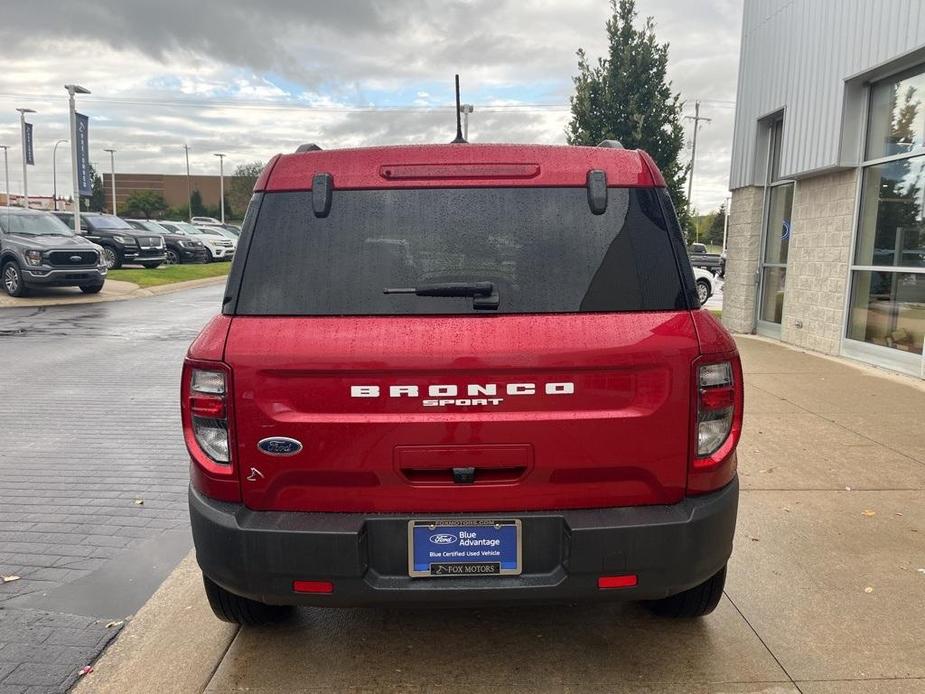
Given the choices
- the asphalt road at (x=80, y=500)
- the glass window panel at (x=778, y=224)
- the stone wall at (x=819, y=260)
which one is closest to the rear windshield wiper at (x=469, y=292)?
the asphalt road at (x=80, y=500)

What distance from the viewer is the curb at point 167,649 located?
2711 millimetres

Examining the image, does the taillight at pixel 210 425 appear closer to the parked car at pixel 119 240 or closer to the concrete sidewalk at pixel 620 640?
the concrete sidewalk at pixel 620 640

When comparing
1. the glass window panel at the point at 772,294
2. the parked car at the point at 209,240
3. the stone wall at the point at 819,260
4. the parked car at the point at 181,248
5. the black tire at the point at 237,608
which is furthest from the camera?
the parked car at the point at 209,240

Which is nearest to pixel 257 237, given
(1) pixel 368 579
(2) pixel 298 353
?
(2) pixel 298 353

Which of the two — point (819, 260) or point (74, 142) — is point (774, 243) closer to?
point (819, 260)

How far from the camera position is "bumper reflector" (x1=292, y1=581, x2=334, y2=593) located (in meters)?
2.38

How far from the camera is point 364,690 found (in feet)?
8.75

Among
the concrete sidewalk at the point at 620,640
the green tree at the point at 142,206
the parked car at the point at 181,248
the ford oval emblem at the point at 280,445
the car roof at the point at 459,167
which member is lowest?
the concrete sidewalk at the point at 620,640

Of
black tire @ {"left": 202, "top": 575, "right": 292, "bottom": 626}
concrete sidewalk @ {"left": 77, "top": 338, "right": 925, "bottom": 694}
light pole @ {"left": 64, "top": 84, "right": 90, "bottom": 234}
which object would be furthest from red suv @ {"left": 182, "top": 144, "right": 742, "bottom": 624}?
Result: light pole @ {"left": 64, "top": 84, "right": 90, "bottom": 234}

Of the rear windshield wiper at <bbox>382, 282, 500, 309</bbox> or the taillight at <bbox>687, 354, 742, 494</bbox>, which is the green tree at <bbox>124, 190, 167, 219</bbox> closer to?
the rear windshield wiper at <bbox>382, 282, 500, 309</bbox>

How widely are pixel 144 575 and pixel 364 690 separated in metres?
1.54

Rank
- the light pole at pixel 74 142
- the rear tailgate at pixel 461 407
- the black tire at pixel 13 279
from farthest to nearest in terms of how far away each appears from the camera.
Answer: the light pole at pixel 74 142, the black tire at pixel 13 279, the rear tailgate at pixel 461 407

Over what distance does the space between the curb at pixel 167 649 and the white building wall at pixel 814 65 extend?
350 inches

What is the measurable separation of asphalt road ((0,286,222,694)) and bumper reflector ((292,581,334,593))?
3.47ft
